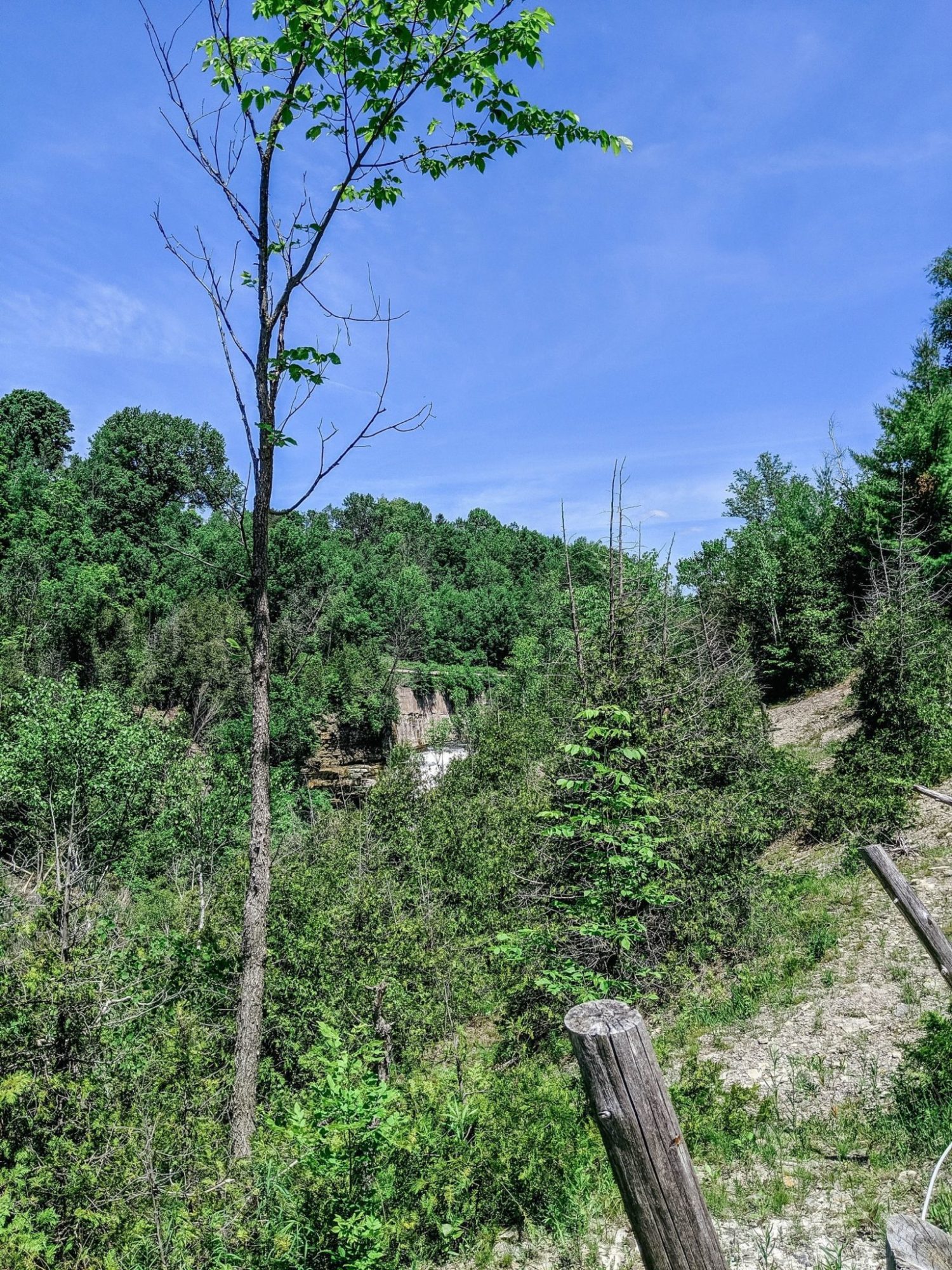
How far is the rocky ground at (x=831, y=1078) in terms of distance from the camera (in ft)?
11.5

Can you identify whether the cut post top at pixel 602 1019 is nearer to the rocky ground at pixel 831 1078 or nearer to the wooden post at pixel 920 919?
the rocky ground at pixel 831 1078

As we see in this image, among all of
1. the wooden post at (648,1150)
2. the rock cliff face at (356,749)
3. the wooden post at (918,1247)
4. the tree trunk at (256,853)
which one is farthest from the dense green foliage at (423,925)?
the rock cliff face at (356,749)

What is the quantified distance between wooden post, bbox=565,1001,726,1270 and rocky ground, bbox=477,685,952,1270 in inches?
92.5

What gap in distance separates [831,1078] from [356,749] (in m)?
40.1

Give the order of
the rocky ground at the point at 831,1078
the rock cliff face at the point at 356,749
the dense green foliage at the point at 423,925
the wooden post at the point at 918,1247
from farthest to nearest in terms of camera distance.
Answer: the rock cliff face at the point at 356,749 < the dense green foliage at the point at 423,925 < the rocky ground at the point at 831,1078 < the wooden post at the point at 918,1247

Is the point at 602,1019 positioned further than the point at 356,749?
No

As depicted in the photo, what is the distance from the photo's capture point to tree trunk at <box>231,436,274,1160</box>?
5.30m

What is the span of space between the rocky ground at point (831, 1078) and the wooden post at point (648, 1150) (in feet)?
7.71

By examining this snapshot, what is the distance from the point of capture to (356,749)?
43.8m

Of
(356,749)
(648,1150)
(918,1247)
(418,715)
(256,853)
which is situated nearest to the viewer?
(918,1247)

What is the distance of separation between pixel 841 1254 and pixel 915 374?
41483 mm

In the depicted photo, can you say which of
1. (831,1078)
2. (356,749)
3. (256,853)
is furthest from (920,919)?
(356,749)

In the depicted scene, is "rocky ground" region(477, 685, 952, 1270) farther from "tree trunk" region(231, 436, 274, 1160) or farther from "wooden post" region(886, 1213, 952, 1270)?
"wooden post" region(886, 1213, 952, 1270)

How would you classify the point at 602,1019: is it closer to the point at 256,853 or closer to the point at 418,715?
the point at 256,853
